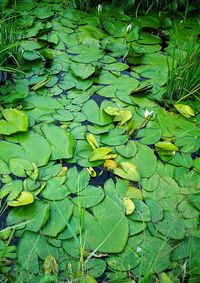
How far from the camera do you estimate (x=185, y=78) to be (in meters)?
1.98

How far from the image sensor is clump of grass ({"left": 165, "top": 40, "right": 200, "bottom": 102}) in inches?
76.8

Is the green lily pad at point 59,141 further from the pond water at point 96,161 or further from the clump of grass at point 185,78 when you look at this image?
the clump of grass at point 185,78

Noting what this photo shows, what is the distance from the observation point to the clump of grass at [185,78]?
1951mm

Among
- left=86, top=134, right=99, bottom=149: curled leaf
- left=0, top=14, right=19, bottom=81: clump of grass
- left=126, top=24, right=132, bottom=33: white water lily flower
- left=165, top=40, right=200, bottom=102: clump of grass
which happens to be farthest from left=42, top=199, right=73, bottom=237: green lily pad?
left=126, top=24, right=132, bottom=33: white water lily flower

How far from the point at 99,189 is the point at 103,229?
190mm

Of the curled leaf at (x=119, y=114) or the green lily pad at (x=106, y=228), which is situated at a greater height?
the curled leaf at (x=119, y=114)

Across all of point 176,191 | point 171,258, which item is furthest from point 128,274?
point 176,191

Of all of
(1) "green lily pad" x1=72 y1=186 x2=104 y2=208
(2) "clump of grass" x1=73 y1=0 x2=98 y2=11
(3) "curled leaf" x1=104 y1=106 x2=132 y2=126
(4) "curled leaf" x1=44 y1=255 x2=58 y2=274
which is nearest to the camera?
(4) "curled leaf" x1=44 y1=255 x2=58 y2=274

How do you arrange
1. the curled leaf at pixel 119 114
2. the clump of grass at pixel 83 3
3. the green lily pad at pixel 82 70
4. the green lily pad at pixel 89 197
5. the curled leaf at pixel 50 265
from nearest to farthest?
1. the curled leaf at pixel 50 265
2. the green lily pad at pixel 89 197
3. the curled leaf at pixel 119 114
4. the green lily pad at pixel 82 70
5. the clump of grass at pixel 83 3

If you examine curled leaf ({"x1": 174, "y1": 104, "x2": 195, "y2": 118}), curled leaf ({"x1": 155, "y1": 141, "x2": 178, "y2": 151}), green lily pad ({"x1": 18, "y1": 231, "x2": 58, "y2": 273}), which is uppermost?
curled leaf ({"x1": 174, "y1": 104, "x2": 195, "y2": 118})

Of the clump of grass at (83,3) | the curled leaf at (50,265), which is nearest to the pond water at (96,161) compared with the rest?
the curled leaf at (50,265)

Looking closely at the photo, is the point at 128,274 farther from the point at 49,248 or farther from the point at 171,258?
the point at 49,248

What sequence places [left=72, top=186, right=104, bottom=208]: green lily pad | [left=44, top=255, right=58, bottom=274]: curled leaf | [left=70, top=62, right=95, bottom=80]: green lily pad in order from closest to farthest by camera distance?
1. [left=44, top=255, right=58, bottom=274]: curled leaf
2. [left=72, top=186, right=104, bottom=208]: green lily pad
3. [left=70, top=62, right=95, bottom=80]: green lily pad

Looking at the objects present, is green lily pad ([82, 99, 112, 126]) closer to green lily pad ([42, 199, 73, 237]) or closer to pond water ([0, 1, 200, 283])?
pond water ([0, 1, 200, 283])
